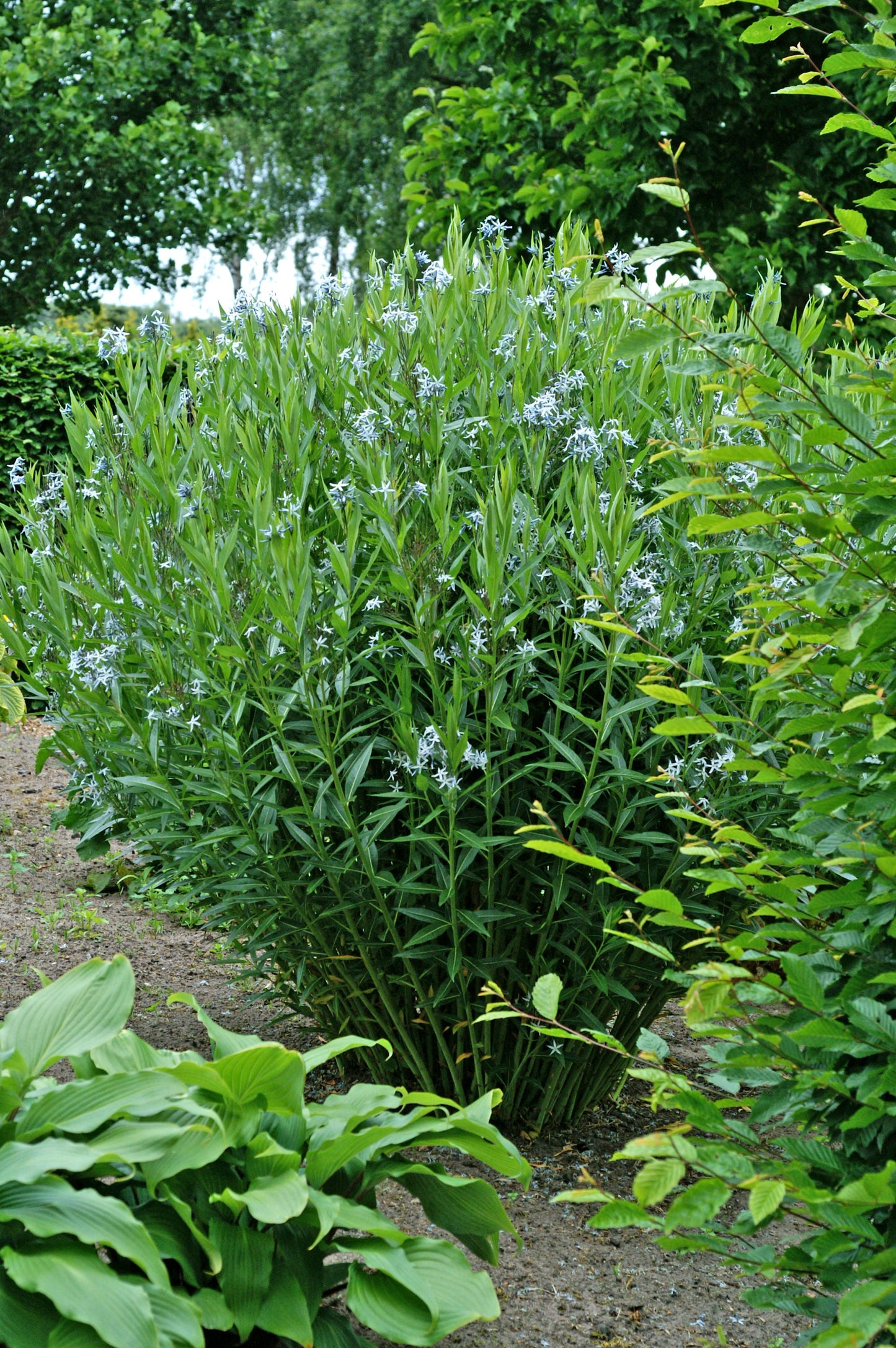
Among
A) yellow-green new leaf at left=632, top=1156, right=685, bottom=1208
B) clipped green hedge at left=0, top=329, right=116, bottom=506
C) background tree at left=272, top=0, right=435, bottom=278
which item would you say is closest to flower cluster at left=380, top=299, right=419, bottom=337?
yellow-green new leaf at left=632, top=1156, right=685, bottom=1208

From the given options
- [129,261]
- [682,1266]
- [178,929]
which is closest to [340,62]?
[129,261]

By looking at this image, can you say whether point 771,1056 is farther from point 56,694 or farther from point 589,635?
point 56,694

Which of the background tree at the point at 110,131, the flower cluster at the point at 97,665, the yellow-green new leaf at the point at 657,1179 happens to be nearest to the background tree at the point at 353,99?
the background tree at the point at 110,131

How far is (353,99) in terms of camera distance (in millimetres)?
32719

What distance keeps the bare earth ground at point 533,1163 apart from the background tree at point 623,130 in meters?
5.13

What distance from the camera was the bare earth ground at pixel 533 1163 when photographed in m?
2.82

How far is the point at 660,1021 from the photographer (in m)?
4.96

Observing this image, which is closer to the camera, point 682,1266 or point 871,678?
point 871,678

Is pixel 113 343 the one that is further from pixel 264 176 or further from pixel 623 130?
pixel 264 176

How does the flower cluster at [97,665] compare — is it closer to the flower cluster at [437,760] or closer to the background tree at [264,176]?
the flower cluster at [437,760]

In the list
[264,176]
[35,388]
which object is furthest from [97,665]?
[264,176]

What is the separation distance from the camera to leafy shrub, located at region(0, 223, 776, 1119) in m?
2.89

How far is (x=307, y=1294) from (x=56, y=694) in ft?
6.86

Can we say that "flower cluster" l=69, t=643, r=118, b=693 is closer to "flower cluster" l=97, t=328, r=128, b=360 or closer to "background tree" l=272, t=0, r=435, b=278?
"flower cluster" l=97, t=328, r=128, b=360
